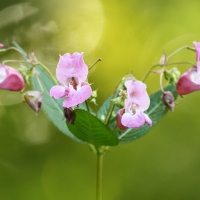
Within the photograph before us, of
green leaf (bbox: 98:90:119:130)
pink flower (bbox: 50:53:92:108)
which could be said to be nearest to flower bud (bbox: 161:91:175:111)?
green leaf (bbox: 98:90:119:130)

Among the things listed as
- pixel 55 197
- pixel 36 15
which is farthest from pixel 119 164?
pixel 36 15

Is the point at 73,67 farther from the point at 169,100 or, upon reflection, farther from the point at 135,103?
the point at 169,100

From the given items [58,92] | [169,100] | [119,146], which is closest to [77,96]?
[58,92]

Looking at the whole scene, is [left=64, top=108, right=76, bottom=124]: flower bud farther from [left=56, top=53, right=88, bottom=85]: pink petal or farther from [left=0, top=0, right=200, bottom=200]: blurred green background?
[left=0, top=0, right=200, bottom=200]: blurred green background

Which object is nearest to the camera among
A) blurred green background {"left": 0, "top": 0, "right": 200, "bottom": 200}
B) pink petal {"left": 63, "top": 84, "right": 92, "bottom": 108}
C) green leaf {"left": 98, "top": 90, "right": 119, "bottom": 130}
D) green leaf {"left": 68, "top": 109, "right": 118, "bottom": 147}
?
pink petal {"left": 63, "top": 84, "right": 92, "bottom": 108}

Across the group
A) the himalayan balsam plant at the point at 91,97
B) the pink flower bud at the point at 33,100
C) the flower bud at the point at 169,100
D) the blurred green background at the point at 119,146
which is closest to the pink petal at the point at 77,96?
the himalayan balsam plant at the point at 91,97

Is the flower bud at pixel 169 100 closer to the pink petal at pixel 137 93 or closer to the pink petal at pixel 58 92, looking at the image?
the pink petal at pixel 137 93
